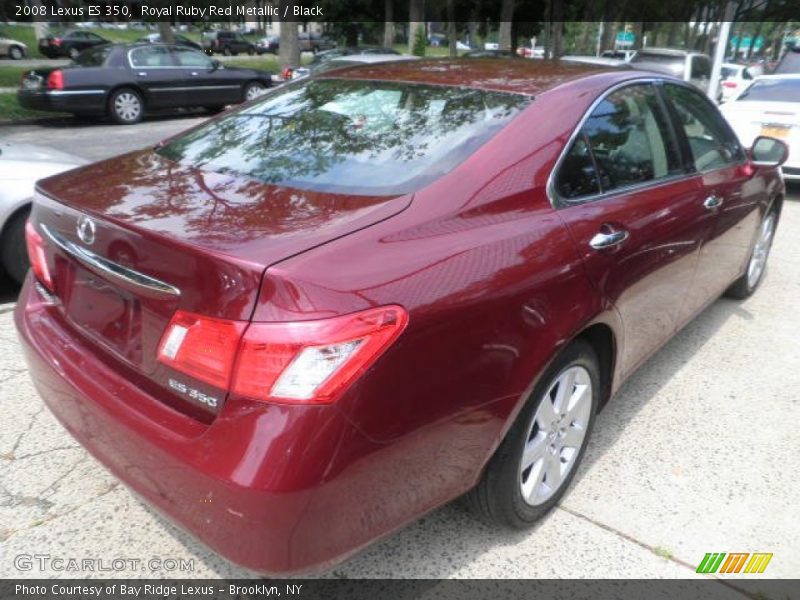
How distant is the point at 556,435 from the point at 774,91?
26.6ft

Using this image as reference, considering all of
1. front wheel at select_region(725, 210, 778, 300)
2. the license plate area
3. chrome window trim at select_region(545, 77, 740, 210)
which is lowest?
front wheel at select_region(725, 210, 778, 300)

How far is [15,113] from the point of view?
1316 cm

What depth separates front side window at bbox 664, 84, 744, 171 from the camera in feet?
10.6

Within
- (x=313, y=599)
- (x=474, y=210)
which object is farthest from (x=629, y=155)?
(x=313, y=599)

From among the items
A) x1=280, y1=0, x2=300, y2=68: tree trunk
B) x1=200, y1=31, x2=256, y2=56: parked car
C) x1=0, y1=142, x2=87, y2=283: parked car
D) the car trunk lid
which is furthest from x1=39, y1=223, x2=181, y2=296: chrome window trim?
x1=200, y1=31, x2=256, y2=56: parked car

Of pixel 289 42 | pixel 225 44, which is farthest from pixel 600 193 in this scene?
pixel 225 44

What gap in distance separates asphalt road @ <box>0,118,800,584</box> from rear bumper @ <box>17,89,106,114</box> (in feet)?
33.1

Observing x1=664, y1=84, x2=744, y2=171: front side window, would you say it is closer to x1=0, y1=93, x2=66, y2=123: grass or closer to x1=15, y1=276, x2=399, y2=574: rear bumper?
x1=15, y1=276, x2=399, y2=574: rear bumper

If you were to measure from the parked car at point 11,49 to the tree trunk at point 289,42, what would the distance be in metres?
17.4

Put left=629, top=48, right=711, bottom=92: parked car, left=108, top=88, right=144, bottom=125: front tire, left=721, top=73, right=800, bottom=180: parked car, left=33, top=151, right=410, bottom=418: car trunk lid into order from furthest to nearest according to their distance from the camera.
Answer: left=629, top=48, right=711, bottom=92: parked car, left=108, top=88, right=144, bottom=125: front tire, left=721, top=73, right=800, bottom=180: parked car, left=33, top=151, right=410, bottom=418: car trunk lid

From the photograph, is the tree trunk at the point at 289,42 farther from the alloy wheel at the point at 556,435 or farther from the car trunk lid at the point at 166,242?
the alloy wheel at the point at 556,435

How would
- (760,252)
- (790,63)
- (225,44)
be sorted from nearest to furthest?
1. (760,252)
2. (790,63)
3. (225,44)

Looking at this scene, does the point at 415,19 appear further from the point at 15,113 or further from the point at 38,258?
the point at 38,258

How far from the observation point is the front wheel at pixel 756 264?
4516 mm
